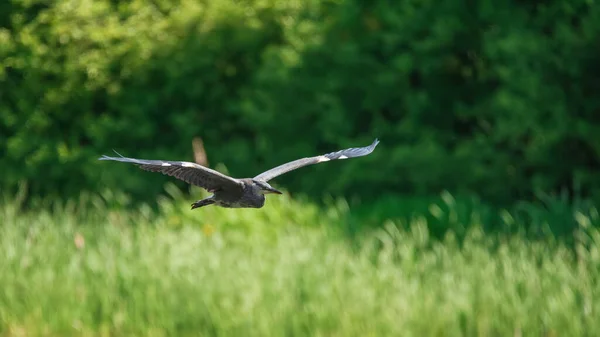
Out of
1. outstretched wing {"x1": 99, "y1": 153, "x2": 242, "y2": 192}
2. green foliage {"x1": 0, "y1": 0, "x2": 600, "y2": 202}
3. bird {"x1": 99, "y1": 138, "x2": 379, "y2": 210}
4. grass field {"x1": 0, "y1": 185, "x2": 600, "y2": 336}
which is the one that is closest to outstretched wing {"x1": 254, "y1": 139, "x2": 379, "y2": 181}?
bird {"x1": 99, "y1": 138, "x2": 379, "y2": 210}

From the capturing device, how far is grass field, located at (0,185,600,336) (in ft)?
17.7

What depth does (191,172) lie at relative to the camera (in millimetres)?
2170

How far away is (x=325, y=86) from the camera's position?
1048cm

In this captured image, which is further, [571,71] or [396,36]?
[396,36]

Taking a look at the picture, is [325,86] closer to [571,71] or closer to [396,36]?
[396,36]

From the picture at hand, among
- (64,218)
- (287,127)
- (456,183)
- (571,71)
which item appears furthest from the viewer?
(287,127)

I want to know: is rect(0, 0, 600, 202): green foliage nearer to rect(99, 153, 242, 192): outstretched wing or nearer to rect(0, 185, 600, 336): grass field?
rect(0, 185, 600, 336): grass field

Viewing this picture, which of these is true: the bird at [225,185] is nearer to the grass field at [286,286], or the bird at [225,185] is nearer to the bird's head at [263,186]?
the bird's head at [263,186]

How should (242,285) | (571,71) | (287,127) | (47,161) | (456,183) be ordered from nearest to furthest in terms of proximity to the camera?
1. (242,285)
2. (571,71)
3. (456,183)
4. (287,127)
5. (47,161)

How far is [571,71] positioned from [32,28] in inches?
224

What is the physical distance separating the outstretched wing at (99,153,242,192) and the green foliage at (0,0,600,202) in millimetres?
7423

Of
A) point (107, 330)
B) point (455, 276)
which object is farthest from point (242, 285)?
point (455, 276)

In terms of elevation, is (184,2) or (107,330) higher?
(107,330)

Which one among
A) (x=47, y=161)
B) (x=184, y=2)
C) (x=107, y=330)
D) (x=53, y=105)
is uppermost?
(x=107, y=330)
